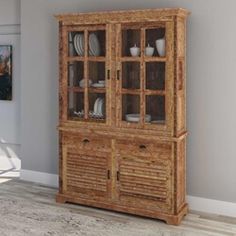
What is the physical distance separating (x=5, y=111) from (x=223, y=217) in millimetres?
3216

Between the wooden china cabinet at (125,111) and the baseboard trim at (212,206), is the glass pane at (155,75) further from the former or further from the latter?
the baseboard trim at (212,206)

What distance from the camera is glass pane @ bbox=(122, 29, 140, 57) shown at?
12.7 ft

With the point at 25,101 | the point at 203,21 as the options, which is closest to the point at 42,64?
the point at 25,101

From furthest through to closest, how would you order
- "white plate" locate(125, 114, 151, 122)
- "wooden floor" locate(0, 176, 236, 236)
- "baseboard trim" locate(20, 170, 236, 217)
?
"baseboard trim" locate(20, 170, 236, 217) < "white plate" locate(125, 114, 151, 122) < "wooden floor" locate(0, 176, 236, 236)

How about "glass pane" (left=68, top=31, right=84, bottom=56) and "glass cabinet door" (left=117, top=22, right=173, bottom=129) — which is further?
"glass pane" (left=68, top=31, right=84, bottom=56)

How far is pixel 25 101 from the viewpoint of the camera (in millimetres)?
5102

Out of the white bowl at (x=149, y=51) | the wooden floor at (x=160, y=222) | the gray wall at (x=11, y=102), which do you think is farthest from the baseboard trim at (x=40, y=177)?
the white bowl at (x=149, y=51)

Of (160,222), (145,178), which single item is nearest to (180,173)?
(145,178)

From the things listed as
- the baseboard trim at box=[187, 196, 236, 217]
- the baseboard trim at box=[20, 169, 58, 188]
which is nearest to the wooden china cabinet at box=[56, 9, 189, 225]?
the baseboard trim at box=[187, 196, 236, 217]

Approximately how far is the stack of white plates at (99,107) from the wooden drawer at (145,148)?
1.12 ft

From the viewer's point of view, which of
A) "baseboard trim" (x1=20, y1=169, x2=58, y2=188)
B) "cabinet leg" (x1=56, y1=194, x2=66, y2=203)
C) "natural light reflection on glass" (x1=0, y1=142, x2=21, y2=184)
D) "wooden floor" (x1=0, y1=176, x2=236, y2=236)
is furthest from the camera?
"natural light reflection on glass" (x1=0, y1=142, x2=21, y2=184)

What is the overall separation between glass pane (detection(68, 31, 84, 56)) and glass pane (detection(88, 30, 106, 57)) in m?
0.10

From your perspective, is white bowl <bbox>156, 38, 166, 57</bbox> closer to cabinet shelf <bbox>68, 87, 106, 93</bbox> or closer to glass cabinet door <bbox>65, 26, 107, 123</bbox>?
glass cabinet door <bbox>65, 26, 107, 123</bbox>

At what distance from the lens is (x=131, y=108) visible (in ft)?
13.0
